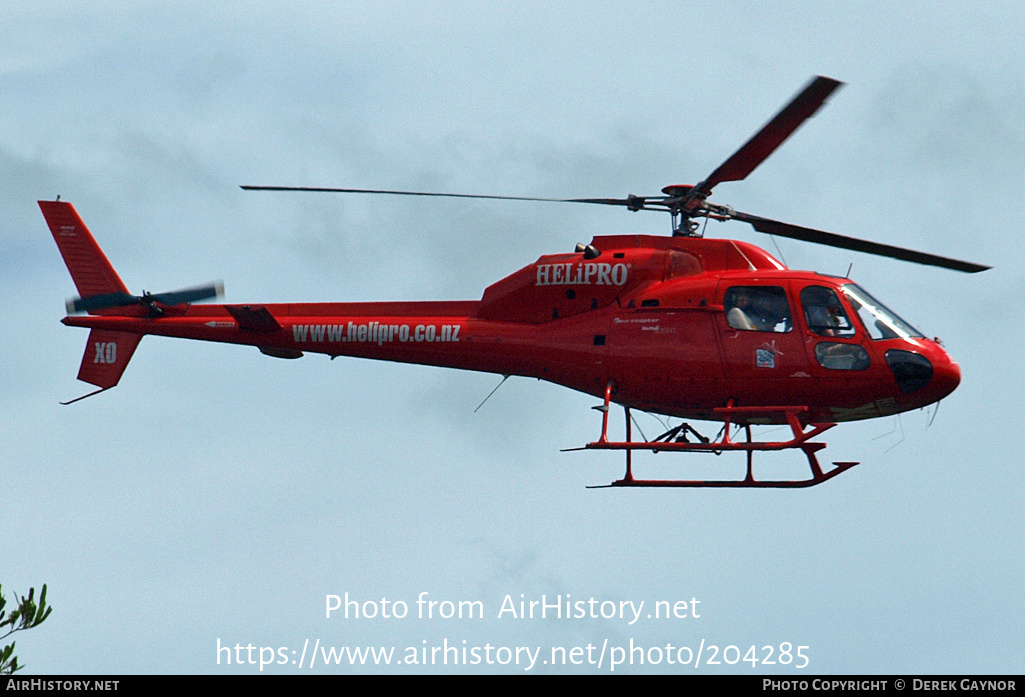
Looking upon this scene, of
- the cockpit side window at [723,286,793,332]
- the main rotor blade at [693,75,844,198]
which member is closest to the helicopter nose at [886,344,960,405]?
the cockpit side window at [723,286,793,332]

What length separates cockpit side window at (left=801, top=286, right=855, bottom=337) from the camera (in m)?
26.8

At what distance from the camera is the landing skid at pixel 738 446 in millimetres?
26469

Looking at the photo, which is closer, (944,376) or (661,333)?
(944,376)

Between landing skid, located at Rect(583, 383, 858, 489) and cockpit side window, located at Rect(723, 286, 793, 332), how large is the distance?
1.49 meters

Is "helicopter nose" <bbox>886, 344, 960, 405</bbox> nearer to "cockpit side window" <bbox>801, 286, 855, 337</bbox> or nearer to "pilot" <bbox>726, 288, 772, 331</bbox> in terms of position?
"cockpit side window" <bbox>801, 286, 855, 337</bbox>

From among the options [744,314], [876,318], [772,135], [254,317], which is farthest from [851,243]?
[254,317]

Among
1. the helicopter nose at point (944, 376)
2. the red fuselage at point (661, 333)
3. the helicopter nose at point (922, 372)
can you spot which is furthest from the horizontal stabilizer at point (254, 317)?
the helicopter nose at point (944, 376)

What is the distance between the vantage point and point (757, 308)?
27375 millimetres

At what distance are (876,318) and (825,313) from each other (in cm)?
93

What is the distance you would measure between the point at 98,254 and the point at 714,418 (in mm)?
15210

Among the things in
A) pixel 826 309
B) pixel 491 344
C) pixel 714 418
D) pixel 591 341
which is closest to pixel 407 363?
pixel 491 344

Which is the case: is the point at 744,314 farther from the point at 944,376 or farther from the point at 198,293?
the point at 198,293

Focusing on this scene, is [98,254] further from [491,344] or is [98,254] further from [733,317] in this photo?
[733,317]

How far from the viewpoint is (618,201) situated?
28.2 m
